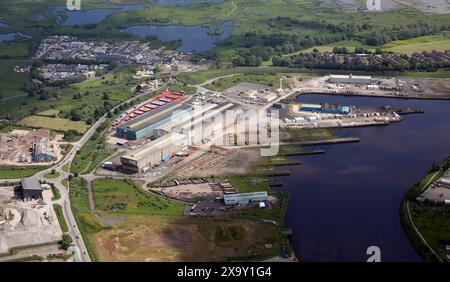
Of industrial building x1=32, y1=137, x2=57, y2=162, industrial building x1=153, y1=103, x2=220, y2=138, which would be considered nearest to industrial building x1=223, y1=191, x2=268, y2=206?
industrial building x1=153, y1=103, x2=220, y2=138

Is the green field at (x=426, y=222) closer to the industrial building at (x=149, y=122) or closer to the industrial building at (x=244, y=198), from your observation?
the industrial building at (x=244, y=198)

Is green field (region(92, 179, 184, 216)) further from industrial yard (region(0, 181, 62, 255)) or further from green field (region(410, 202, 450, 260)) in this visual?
green field (region(410, 202, 450, 260))

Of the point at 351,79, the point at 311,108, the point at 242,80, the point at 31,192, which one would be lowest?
the point at 31,192

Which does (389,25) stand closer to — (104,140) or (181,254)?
(104,140)

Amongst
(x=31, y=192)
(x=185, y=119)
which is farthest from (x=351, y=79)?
(x=31, y=192)

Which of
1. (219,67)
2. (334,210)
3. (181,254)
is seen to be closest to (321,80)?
(219,67)

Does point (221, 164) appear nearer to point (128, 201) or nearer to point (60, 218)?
point (128, 201)

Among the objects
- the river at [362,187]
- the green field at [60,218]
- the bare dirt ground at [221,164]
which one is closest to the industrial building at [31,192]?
the green field at [60,218]
